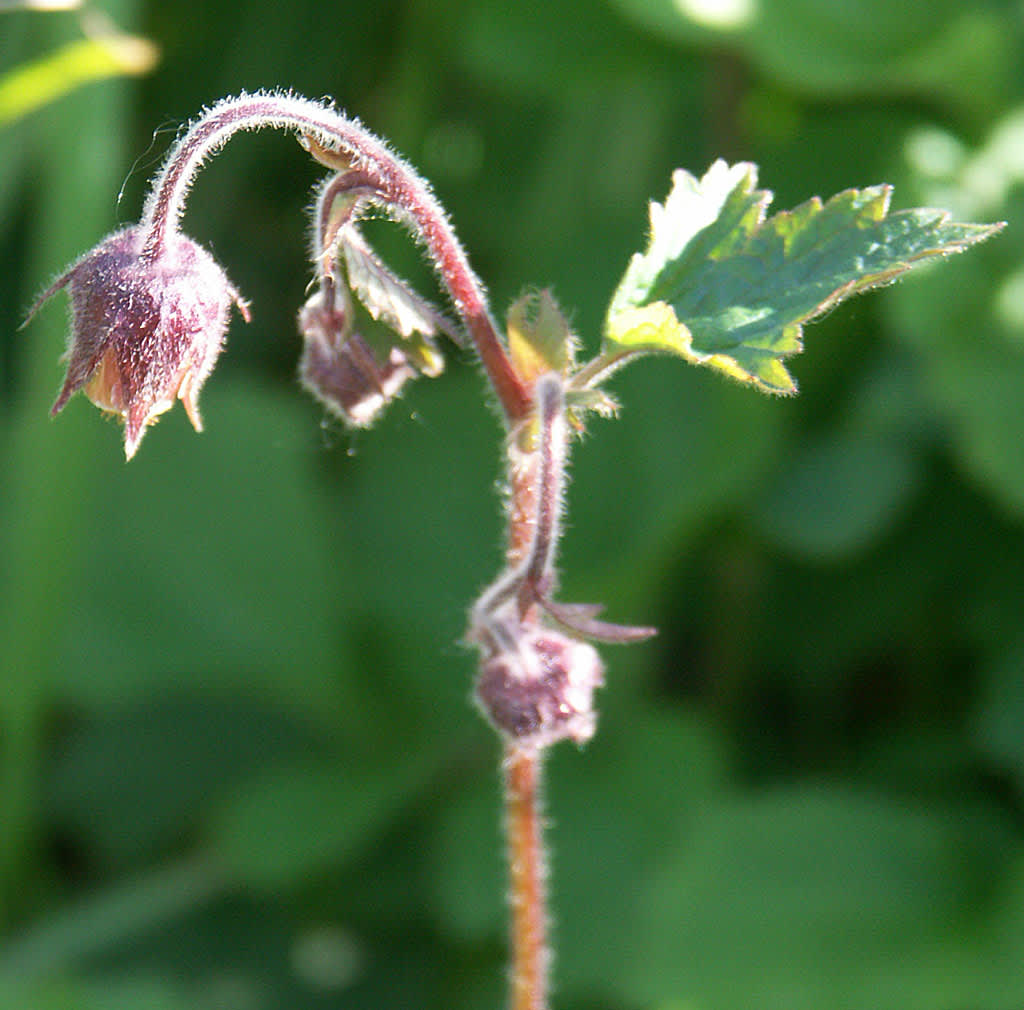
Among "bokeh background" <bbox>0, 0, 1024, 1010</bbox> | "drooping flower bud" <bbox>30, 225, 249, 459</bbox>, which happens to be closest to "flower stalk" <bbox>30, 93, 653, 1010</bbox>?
"drooping flower bud" <bbox>30, 225, 249, 459</bbox>

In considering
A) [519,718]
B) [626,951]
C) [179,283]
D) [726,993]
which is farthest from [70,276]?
[626,951]

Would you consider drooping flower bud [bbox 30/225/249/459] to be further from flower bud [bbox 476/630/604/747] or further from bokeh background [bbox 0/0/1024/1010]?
bokeh background [bbox 0/0/1024/1010]

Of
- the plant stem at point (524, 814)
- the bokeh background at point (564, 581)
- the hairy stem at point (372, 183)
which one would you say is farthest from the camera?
the bokeh background at point (564, 581)

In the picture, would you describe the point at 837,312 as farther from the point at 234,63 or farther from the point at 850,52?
the point at 234,63

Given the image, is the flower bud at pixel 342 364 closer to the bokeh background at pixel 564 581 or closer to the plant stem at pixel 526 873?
the plant stem at pixel 526 873

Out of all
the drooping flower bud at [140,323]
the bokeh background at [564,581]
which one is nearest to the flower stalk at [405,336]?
the drooping flower bud at [140,323]
